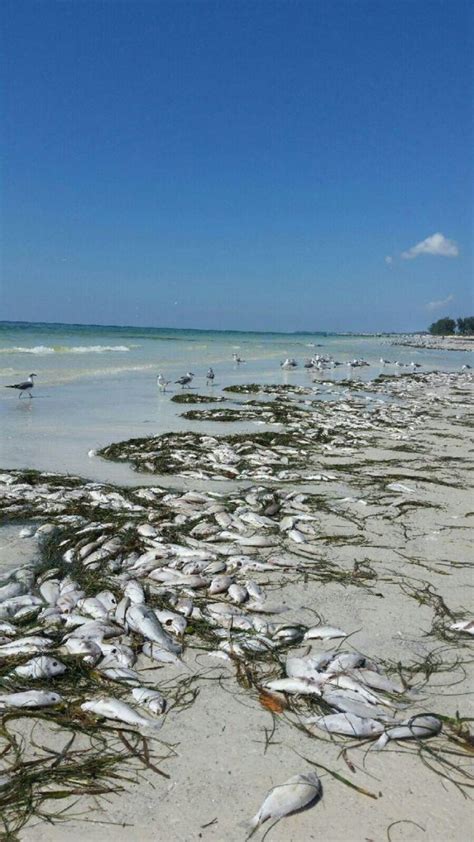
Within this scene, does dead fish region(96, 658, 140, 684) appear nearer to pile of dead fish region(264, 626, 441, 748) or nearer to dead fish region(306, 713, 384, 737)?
pile of dead fish region(264, 626, 441, 748)

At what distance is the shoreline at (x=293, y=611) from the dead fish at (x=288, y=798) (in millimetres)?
46

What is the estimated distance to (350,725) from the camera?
10.2 feet

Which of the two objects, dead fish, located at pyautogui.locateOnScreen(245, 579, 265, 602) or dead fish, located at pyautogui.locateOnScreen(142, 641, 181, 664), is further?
dead fish, located at pyautogui.locateOnScreen(245, 579, 265, 602)

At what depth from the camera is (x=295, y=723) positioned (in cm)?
324

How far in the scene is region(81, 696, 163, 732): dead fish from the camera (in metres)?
3.24

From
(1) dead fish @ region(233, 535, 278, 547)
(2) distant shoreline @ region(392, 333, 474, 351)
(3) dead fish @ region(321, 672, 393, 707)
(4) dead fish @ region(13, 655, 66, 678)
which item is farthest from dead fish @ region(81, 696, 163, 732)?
(2) distant shoreline @ region(392, 333, 474, 351)

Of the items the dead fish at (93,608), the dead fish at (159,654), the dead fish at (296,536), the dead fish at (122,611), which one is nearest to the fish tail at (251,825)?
the dead fish at (159,654)

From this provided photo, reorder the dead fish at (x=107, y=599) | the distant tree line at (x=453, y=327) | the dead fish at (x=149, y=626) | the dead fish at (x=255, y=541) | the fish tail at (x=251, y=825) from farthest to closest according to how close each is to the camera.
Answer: the distant tree line at (x=453, y=327) → the dead fish at (x=255, y=541) → the dead fish at (x=107, y=599) → the dead fish at (x=149, y=626) → the fish tail at (x=251, y=825)

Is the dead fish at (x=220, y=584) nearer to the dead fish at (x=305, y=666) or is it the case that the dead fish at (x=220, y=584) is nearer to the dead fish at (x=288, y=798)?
the dead fish at (x=305, y=666)

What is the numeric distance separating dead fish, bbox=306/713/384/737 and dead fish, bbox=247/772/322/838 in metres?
0.36

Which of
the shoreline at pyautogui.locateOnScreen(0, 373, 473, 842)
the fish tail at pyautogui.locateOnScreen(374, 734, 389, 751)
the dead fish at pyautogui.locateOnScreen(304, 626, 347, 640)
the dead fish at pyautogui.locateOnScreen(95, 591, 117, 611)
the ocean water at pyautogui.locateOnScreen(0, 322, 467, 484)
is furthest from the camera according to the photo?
the ocean water at pyautogui.locateOnScreen(0, 322, 467, 484)

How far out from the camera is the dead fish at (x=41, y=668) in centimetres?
365

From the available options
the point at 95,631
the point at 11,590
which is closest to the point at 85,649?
the point at 95,631

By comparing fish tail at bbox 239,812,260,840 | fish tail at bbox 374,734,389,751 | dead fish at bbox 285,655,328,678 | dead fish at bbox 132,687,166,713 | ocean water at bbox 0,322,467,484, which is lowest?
Answer: fish tail at bbox 239,812,260,840
